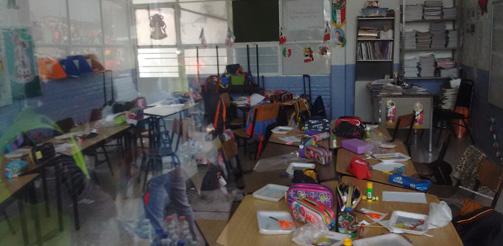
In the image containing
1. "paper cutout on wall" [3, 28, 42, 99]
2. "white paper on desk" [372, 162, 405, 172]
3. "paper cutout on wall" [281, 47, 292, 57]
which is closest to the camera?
"paper cutout on wall" [3, 28, 42, 99]

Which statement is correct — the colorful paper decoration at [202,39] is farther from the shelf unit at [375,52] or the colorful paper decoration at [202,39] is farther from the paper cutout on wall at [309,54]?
the shelf unit at [375,52]

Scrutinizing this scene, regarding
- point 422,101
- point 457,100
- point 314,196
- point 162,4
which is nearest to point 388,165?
point 314,196

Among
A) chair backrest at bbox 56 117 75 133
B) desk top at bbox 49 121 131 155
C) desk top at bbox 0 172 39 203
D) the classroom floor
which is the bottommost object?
the classroom floor

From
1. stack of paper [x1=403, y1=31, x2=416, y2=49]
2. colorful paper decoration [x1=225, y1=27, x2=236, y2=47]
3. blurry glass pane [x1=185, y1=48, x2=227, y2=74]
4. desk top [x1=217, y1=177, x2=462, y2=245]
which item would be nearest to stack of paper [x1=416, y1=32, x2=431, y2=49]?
stack of paper [x1=403, y1=31, x2=416, y2=49]

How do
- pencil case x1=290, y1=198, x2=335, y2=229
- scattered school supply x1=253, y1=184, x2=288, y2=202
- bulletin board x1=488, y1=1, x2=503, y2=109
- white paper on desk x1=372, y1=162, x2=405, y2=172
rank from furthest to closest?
bulletin board x1=488, y1=1, x2=503, y2=109 < white paper on desk x1=372, y1=162, x2=405, y2=172 < scattered school supply x1=253, y1=184, x2=288, y2=202 < pencil case x1=290, y1=198, x2=335, y2=229

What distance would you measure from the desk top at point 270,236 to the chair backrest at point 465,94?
13.5 ft

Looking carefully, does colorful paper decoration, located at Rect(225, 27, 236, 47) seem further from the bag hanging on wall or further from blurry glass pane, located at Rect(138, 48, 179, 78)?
the bag hanging on wall

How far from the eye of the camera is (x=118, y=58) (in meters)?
2.51

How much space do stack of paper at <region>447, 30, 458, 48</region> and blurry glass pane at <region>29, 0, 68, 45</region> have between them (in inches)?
226

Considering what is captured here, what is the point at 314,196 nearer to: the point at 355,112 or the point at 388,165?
the point at 388,165

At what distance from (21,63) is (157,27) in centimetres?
142

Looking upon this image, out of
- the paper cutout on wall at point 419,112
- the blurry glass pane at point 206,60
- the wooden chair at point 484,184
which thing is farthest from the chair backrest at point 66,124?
the paper cutout on wall at point 419,112

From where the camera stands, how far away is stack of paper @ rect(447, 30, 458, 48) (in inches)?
252

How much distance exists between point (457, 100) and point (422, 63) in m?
0.74
